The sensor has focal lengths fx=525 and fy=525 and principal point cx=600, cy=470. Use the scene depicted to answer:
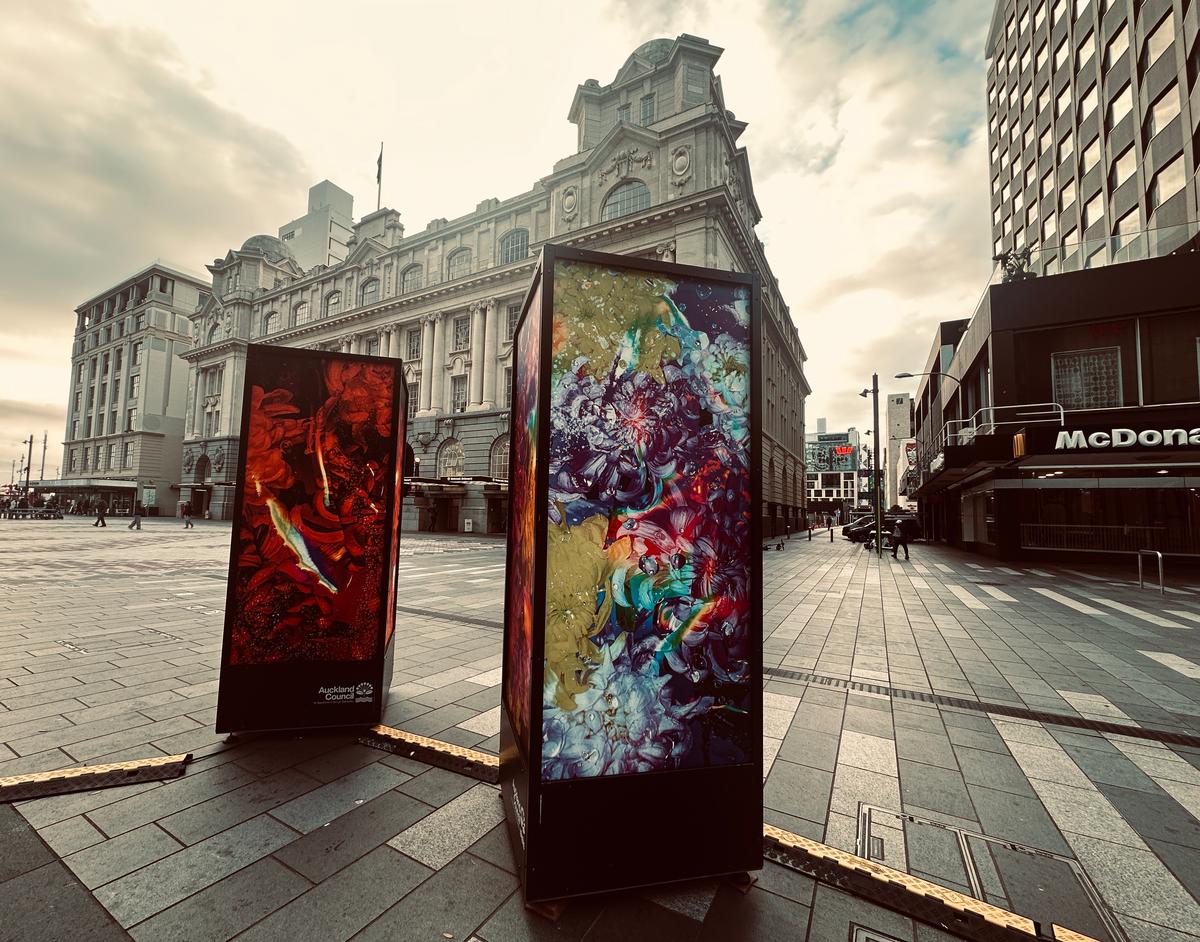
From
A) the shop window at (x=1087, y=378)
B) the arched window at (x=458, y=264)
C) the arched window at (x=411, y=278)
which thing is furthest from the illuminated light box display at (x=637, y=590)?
the arched window at (x=411, y=278)

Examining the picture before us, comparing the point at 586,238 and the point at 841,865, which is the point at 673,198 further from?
the point at 841,865

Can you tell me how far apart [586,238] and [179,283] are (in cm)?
6242

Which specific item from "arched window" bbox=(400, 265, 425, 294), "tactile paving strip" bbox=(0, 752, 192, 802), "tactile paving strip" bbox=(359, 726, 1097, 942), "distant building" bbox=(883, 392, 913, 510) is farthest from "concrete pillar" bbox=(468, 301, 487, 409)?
"distant building" bbox=(883, 392, 913, 510)

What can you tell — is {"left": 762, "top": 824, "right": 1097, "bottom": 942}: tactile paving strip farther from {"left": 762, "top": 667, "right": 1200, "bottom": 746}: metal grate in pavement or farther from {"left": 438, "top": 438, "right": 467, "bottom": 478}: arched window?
{"left": 438, "top": 438, "right": 467, "bottom": 478}: arched window

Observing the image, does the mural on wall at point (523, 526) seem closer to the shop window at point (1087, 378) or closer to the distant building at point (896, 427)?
the shop window at point (1087, 378)

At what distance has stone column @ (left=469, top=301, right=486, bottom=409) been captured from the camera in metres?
36.4

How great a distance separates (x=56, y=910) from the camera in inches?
86.0

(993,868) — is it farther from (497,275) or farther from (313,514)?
(497,275)

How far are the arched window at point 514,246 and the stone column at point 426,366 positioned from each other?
7.20 metres

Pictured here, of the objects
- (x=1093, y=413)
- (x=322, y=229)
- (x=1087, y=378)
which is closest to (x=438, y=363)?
(x=322, y=229)

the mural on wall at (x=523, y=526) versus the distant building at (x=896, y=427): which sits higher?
the distant building at (x=896, y=427)

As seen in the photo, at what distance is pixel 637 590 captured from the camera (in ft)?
8.20

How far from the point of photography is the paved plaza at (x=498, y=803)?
88.8 inches

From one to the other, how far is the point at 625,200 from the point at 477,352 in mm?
13772
